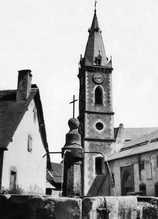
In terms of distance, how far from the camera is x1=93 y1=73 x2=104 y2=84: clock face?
145 feet

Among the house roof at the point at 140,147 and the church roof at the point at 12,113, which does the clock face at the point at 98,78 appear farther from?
the church roof at the point at 12,113

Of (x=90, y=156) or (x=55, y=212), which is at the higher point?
(x=90, y=156)

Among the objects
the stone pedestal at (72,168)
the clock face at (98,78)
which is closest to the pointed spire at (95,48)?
the clock face at (98,78)

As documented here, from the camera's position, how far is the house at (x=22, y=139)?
1750cm

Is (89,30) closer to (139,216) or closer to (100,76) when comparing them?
(100,76)

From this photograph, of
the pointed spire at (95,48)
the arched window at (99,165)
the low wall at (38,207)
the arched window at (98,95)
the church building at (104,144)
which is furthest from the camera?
the pointed spire at (95,48)

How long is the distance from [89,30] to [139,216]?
44854mm

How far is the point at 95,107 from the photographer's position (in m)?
42.6

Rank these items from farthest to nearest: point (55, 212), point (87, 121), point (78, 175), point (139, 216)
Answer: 1. point (87, 121)
2. point (78, 175)
3. point (139, 216)
4. point (55, 212)

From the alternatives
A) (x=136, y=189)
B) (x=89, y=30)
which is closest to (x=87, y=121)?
(x=136, y=189)

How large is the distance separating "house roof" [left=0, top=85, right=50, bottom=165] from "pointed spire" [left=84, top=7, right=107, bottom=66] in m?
22.8

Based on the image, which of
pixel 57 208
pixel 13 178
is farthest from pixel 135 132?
pixel 57 208

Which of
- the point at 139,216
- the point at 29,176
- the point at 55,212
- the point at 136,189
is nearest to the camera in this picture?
the point at 55,212

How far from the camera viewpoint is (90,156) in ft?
129
